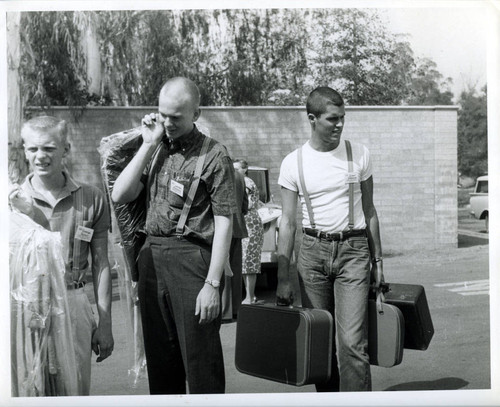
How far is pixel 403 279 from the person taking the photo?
9078 millimetres

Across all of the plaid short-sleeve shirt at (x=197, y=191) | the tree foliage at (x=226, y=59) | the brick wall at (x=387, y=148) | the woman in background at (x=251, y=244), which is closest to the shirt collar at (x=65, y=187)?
the plaid short-sleeve shirt at (x=197, y=191)

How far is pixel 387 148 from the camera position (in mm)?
10883

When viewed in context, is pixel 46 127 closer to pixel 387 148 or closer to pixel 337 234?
pixel 337 234

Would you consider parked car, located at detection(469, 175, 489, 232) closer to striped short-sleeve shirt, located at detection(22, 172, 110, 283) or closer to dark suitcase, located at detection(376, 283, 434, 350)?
dark suitcase, located at detection(376, 283, 434, 350)

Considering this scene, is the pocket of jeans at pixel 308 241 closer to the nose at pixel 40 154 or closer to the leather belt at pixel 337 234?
the leather belt at pixel 337 234

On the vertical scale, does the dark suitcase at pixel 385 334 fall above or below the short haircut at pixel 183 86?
below

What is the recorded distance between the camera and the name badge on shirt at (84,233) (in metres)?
3.67

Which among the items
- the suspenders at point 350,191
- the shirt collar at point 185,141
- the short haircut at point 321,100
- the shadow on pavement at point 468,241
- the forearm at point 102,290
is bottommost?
the shadow on pavement at point 468,241

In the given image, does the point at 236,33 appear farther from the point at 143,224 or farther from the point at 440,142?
the point at 143,224

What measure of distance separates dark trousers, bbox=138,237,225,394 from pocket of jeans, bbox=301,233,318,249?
65 cm

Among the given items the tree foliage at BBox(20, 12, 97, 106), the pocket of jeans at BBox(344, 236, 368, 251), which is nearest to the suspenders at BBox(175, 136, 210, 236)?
the pocket of jeans at BBox(344, 236, 368, 251)

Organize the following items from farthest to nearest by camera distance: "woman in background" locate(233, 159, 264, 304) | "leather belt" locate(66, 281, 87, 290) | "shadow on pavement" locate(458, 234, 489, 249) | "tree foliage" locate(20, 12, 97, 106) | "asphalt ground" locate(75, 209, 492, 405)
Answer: "shadow on pavement" locate(458, 234, 489, 249) → "tree foliage" locate(20, 12, 97, 106) → "woman in background" locate(233, 159, 264, 304) → "asphalt ground" locate(75, 209, 492, 405) → "leather belt" locate(66, 281, 87, 290)

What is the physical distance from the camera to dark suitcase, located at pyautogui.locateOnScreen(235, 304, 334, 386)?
3959mm

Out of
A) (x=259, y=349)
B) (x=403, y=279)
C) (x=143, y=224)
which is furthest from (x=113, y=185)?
(x=403, y=279)
